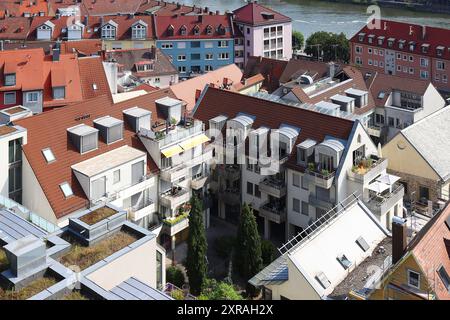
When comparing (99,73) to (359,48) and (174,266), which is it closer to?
(174,266)

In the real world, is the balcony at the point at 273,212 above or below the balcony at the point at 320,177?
below

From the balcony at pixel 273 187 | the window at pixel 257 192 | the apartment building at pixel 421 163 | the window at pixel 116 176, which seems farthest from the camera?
the apartment building at pixel 421 163

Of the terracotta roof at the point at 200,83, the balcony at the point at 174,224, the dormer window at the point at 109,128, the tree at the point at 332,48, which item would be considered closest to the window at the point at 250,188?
the balcony at the point at 174,224

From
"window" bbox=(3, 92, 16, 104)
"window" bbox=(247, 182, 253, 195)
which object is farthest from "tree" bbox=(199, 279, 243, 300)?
"window" bbox=(3, 92, 16, 104)

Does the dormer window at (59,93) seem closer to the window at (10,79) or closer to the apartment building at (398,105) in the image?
the window at (10,79)

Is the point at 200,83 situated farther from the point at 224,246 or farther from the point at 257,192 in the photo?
the point at 224,246

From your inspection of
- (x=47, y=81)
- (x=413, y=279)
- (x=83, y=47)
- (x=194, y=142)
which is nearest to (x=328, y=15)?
(x=83, y=47)
